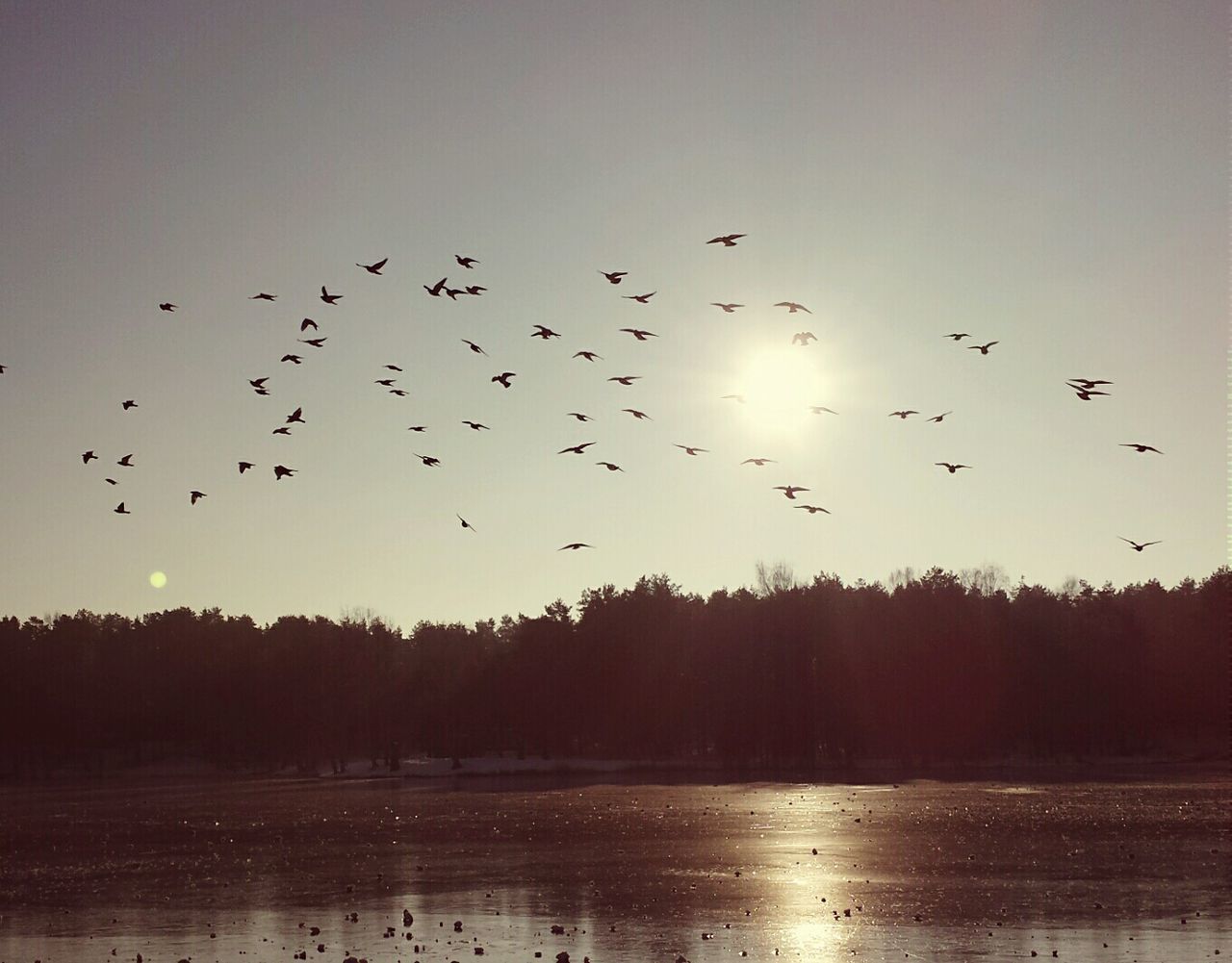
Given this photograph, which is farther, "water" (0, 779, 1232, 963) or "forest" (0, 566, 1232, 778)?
"forest" (0, 566, 1232, 778)

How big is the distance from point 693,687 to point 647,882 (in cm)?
10856

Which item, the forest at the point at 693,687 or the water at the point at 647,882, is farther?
the forest at the point at 693,687

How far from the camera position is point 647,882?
3903 centimetres

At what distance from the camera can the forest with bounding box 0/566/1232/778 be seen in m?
136

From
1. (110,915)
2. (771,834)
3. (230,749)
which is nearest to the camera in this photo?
(110,915)

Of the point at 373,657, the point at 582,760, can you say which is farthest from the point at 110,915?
the point at 373,657

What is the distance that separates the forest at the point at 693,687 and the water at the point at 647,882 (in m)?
63.7

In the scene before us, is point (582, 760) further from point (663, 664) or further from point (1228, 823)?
point (1228, 823)

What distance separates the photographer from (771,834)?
5362cm

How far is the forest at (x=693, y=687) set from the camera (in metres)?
136

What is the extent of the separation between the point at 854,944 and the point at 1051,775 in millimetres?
82503

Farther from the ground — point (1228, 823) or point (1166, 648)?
point (1166, 648)

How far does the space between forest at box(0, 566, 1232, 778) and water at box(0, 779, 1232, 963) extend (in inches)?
2509

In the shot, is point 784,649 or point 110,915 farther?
point 784,649
